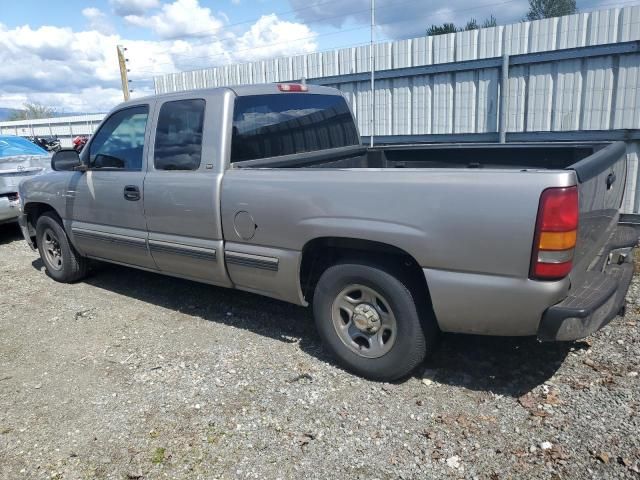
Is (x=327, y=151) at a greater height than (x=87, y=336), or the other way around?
(x=327, y=151)

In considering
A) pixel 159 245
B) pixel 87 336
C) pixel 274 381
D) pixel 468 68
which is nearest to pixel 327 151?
pixel 159 245

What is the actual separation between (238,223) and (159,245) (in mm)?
990

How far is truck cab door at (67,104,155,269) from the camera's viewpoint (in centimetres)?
446

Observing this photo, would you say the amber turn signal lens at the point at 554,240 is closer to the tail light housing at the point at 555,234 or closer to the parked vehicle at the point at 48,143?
the tail light housing at the point at 555,234

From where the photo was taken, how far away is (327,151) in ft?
15.1

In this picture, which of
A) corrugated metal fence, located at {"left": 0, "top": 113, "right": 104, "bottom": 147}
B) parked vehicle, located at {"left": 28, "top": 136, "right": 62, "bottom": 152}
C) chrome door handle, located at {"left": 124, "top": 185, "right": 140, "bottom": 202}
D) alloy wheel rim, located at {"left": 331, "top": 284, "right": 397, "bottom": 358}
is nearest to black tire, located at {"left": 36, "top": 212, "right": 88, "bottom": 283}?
chrome door handle, located at {"left": 124, "top": 185, "right": 140, "bottom": 202}

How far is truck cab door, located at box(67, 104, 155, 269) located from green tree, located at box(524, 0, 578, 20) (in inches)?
1503

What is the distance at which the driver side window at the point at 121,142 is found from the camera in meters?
4.48

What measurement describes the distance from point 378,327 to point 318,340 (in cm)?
88

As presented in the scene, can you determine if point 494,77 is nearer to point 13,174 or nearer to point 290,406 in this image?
point 290,406

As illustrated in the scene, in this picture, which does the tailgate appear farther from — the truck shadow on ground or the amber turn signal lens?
the truck shadow on ground

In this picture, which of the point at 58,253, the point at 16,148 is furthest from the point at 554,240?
the point at 16,148

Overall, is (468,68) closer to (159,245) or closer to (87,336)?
(159,245)

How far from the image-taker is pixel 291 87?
4.38 meters
